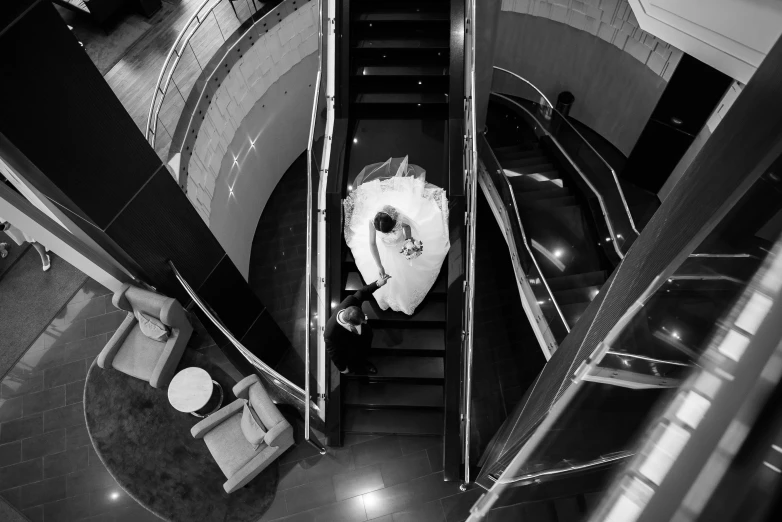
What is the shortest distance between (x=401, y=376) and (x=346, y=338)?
1.25 meters

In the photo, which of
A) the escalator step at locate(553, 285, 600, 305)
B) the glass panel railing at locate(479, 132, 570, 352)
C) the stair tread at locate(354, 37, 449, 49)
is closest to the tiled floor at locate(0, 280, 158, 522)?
the glass panel railing at locate(479, 132, 570, 352)

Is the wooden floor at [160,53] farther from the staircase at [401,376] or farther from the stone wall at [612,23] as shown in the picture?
the stone wall at [612,23]

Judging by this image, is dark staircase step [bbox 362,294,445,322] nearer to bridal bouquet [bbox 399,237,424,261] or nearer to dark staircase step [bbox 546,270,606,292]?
bridal bouquet [bbox 399,237,424,261]

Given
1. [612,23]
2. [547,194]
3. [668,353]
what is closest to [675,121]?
[612,23]

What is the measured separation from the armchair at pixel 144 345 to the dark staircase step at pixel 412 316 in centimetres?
236

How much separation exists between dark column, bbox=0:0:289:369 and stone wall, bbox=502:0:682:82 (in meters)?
7.25

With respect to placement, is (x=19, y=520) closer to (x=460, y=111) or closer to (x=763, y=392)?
(x=460, y=111)

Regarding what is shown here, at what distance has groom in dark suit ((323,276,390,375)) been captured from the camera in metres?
5.03

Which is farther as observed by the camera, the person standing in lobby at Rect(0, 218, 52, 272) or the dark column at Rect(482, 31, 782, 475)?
the person standing in lobby at Rect(0, 218, 52, 272)

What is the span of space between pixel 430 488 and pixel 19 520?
4.82m

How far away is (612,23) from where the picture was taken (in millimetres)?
9078

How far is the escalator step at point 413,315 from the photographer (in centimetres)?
625

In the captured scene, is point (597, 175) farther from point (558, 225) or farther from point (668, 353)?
point (668, 353)

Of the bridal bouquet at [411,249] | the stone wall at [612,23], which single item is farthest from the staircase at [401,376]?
the stone wall at [612,23]
